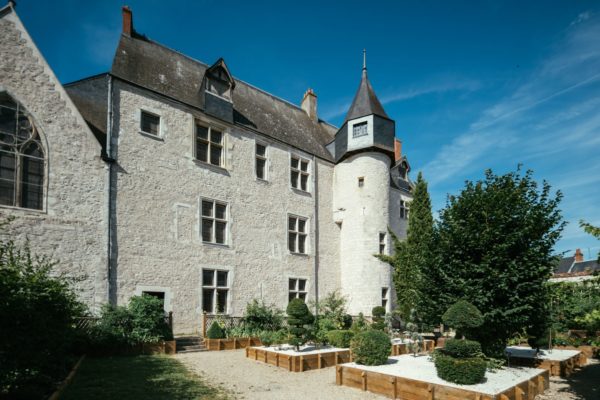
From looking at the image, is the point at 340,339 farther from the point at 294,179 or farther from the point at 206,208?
the point at 294,179

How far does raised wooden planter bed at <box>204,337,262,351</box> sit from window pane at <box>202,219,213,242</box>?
Answer: 413cm

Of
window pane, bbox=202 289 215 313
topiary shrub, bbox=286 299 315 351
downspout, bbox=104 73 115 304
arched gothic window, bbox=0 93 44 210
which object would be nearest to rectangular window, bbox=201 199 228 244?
window pane, bbox=202 289 215 313

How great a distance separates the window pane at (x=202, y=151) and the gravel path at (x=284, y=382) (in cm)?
812

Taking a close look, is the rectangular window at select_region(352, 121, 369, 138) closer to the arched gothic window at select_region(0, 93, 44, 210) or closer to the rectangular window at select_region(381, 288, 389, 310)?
the rectangular window at select_region(381, 288, 389, 310)

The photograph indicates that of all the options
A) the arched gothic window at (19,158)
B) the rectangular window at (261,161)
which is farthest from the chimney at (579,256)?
the arched gothic window at (19,158)

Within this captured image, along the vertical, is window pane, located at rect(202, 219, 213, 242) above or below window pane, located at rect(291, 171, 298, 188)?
below

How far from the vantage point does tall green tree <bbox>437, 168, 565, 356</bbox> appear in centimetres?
1043

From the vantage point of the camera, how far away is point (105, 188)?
1346cm

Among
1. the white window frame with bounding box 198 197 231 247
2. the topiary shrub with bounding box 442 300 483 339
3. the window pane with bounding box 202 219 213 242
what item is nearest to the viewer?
the topiary shrub with bounding box 442 300 483 339

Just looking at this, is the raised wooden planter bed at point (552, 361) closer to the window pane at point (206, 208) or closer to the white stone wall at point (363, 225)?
the white stone wall at point (363, 225)

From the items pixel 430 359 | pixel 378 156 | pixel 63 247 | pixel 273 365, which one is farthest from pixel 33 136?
pixel 378 156

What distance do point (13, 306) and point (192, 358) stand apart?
747 cm

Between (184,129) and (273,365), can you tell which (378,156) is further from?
(273,365)

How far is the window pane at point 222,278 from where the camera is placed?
53.6 ft
